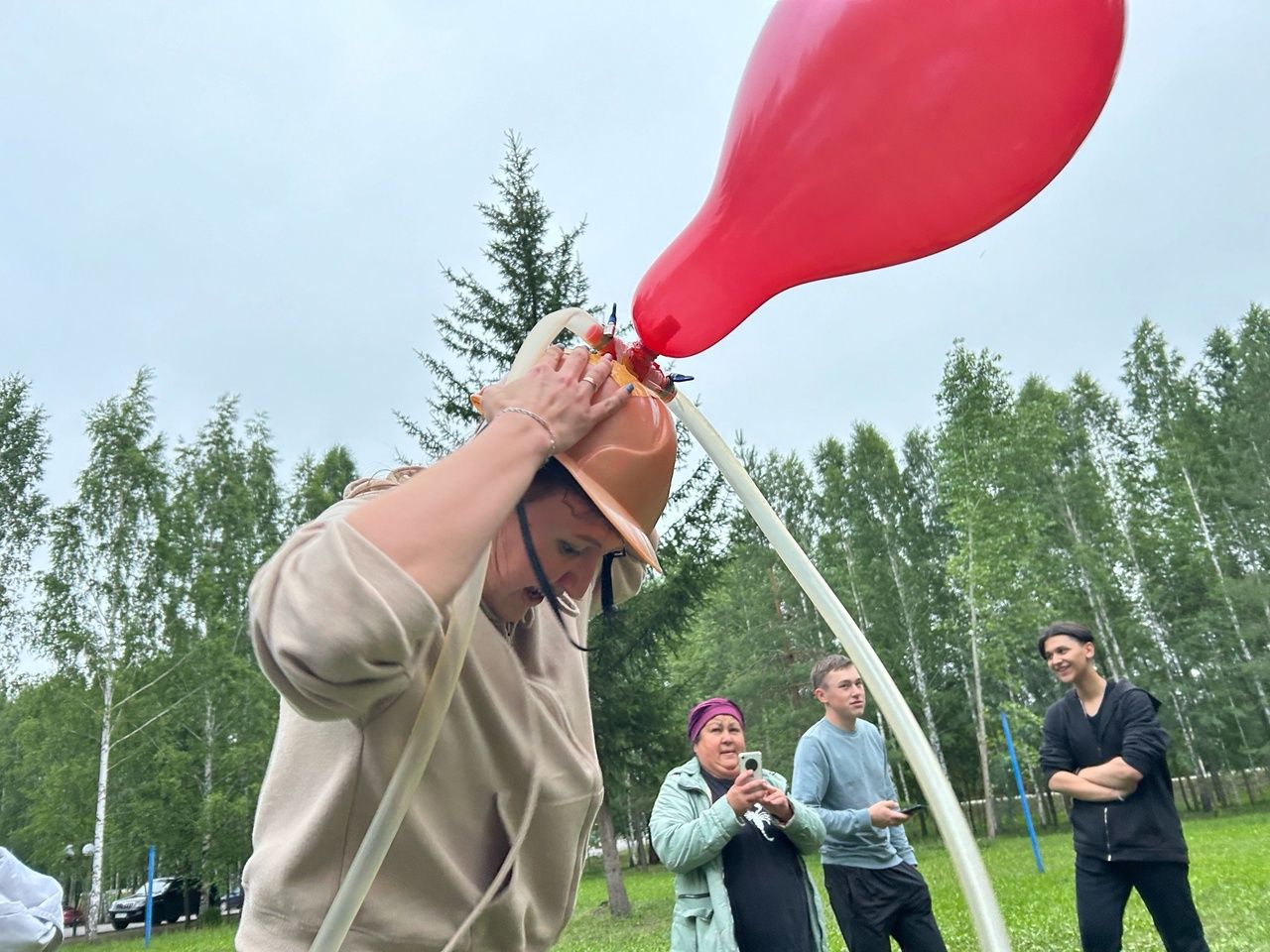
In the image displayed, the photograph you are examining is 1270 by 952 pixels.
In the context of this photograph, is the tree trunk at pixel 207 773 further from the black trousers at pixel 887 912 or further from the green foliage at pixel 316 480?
Result: the black trousers at pixel 887 912

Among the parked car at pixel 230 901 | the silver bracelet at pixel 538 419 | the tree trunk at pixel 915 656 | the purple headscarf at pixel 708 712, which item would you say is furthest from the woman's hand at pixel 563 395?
the parked car at pixel 230 901

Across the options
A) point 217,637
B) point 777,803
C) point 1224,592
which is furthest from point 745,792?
point 1224,592

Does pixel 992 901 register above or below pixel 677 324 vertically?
below

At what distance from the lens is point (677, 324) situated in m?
1.41

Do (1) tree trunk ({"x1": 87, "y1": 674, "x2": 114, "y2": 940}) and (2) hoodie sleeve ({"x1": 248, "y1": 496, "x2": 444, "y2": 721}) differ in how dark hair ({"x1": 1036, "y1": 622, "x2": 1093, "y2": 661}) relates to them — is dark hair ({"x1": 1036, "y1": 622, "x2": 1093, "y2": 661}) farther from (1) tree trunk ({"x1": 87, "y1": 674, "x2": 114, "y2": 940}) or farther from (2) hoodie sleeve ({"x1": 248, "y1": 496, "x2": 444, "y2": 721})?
(1) tree trunk ({"x1": 87, "y1": 674, "x2": 114, "y2": 940})

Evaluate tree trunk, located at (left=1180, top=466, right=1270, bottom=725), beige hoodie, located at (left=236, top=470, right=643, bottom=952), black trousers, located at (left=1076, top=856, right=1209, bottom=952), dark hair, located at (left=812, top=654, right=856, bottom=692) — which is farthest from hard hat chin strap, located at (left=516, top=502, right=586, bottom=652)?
tree trunk, located at (left=1180, top=466, right=1270, bottom=725)

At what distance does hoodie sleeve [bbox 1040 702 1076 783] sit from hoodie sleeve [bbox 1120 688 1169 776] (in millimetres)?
274

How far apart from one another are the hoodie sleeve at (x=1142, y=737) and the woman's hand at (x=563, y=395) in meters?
3.47

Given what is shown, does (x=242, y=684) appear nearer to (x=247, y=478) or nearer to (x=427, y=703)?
(x=247, y=478)

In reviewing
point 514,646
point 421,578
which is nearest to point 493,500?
point 421,578

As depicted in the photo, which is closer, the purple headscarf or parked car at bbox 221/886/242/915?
the purple headscarf

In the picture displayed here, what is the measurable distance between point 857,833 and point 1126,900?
1.09 m

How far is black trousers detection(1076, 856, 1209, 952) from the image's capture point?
3475 mm

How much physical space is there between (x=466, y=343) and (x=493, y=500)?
532 inches
